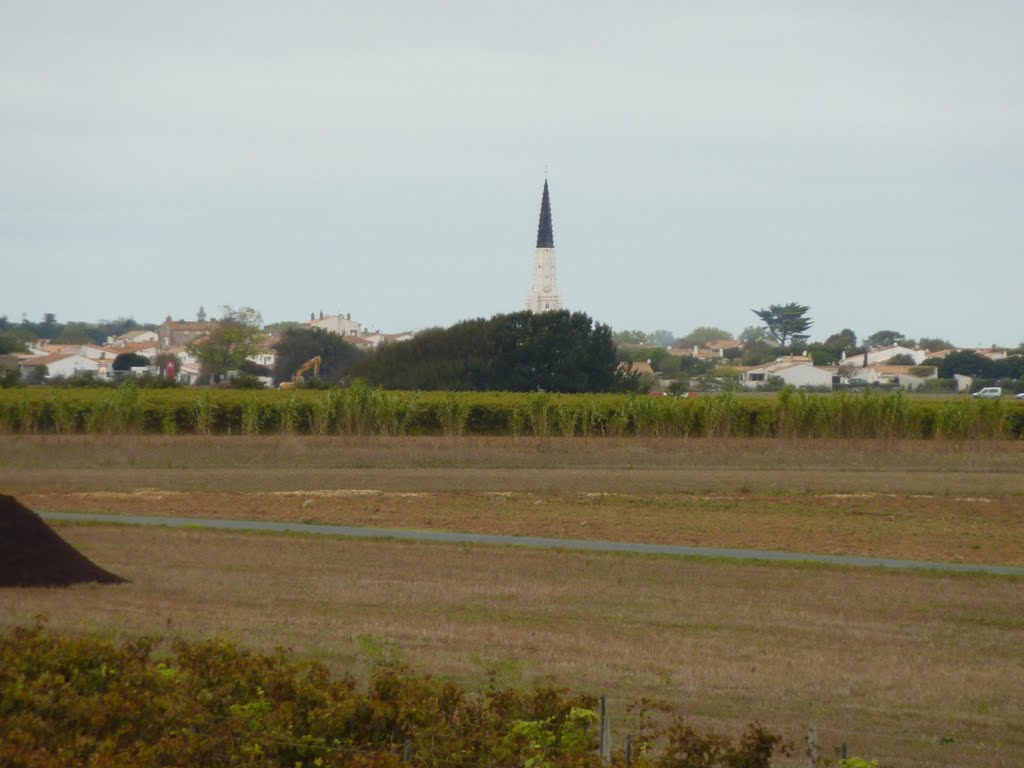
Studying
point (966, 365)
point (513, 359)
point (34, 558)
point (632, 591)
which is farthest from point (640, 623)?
point (966, 365)

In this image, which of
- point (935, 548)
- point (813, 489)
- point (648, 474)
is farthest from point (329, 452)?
point (935, 548)

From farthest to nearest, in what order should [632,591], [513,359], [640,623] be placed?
[513,359] < [632,591] < [640,623]

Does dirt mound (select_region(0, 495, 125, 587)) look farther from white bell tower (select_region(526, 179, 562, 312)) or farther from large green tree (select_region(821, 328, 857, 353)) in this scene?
large green tree (select_region(821, 328, 857, 353))

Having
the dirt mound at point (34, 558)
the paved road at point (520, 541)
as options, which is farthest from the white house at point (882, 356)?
the dirt mound at point (34, 558)

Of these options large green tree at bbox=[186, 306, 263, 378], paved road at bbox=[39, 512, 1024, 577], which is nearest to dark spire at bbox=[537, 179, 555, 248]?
large green tree at bbox=[186, 306, 263, 378]

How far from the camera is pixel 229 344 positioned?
388ft

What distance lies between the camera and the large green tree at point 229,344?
112625mm

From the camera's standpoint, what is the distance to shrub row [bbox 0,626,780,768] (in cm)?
842

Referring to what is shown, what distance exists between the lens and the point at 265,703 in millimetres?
9547

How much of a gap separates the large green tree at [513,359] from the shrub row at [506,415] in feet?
74.2

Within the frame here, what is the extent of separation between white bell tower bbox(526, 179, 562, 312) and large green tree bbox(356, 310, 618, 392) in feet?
131

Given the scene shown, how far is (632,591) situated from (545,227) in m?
101

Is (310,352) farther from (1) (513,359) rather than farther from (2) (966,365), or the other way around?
(2) (966,365)

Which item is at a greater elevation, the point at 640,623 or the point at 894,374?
the point at 894,374
